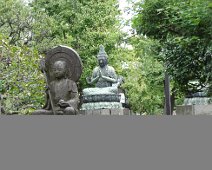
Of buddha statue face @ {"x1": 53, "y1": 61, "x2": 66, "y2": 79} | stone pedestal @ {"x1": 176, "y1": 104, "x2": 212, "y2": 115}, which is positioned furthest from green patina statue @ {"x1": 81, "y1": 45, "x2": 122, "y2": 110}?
buddha statue face @ {"x1": 53, "y1": 61, "x2": 66, "y2": 79}

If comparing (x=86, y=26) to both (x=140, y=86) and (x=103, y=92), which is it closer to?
(x=140, y=86)

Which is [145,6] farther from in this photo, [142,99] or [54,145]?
[142,99]

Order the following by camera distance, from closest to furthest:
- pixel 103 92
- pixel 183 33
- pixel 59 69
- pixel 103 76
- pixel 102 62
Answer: pixel 59 69 → pixel 183 33 → pixel 103 92 → pixel 103 76 → pixel 102 62

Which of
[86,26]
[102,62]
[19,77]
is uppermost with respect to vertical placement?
[86,26]

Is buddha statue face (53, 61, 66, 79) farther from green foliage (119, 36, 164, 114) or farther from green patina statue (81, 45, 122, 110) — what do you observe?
green foliage (119, 36, 164, 114)

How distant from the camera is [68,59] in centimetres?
1334

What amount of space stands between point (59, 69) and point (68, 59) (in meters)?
0.31

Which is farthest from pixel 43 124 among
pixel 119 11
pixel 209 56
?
pixel 119 11

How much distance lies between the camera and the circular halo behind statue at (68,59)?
13.3m

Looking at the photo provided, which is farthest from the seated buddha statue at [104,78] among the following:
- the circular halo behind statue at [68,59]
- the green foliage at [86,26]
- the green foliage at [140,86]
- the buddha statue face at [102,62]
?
the green foliage at [86,26]

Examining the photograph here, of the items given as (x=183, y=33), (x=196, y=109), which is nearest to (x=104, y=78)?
(x=196, y=109)

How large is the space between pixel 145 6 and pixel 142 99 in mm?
19702

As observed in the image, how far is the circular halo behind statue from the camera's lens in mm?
13305

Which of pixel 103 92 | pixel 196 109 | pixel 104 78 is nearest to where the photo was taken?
pixel 196 109
